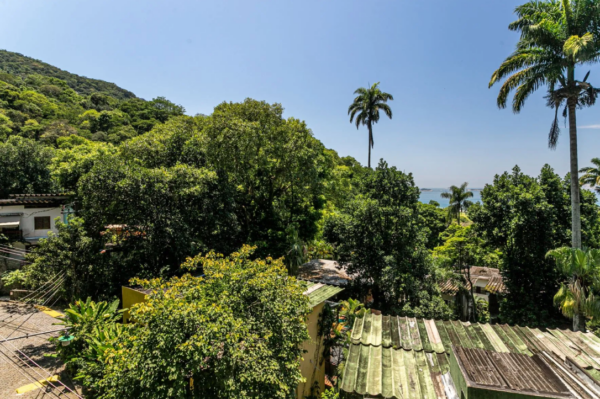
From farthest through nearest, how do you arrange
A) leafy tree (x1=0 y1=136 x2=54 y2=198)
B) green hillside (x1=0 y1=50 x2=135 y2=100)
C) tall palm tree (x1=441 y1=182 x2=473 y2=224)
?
1. green hillside (x1=0 y1=50 x2=135 y2=100)
2. tall palm tree (x1=441 y1=182 x2=473 y2=224)
3. leafy tree (x1=0 y1=136 x2=54 y2=198)

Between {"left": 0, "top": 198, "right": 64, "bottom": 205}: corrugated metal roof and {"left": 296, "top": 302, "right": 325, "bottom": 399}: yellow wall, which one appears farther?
{"left": 0, "top": 198, "right": 64, "bottom": 205}: corrugated metal roof

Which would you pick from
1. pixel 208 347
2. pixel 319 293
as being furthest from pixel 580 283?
pixel 208 347

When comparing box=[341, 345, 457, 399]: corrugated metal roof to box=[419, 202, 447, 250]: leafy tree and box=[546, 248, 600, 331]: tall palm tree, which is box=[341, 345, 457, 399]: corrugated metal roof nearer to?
box=[546, 248, 600, 331]: tall palm tree

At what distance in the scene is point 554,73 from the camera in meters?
12.8

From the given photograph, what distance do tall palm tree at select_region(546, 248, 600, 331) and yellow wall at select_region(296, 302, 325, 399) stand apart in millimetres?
9923

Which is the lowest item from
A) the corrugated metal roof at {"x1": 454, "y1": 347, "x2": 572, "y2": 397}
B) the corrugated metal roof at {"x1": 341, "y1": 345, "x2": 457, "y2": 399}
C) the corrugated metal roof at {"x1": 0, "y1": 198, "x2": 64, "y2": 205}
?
the corrugated metal roof at {"x1": 341, "y1": 345, "x2": 457, "y2": 399}

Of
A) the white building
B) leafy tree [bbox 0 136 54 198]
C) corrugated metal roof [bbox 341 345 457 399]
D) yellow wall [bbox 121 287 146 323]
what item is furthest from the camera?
leafy tree [bbox 0 136 54 198]

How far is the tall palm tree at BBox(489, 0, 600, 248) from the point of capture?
12078 mm

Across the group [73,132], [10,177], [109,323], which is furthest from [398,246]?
[73,132]

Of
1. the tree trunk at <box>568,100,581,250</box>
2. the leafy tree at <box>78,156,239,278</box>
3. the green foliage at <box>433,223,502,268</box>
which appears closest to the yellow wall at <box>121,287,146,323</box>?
the leafy tree at <box>78,156,239,278</box>

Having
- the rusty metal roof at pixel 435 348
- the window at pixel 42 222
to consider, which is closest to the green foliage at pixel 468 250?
the rusty metal roof at pixel 435 348

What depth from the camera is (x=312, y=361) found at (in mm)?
9688

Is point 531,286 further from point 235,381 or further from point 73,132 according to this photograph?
point 73,132

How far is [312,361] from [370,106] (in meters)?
26.9
